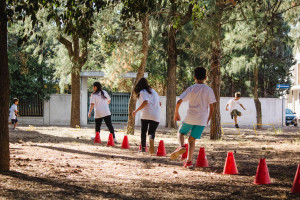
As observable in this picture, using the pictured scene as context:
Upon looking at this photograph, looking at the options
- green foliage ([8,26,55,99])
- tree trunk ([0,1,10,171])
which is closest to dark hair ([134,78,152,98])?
tree trunk ([0,1,10,171])

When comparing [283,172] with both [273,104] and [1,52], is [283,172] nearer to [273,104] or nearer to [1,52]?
[1,52]

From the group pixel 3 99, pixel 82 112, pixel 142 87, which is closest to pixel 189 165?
pixel 142 87

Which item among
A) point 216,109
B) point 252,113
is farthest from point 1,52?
point 252,113

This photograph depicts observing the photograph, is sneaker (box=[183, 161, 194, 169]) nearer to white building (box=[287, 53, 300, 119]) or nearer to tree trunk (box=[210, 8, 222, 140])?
tree trunk (box=[210, 8, 222, 140])

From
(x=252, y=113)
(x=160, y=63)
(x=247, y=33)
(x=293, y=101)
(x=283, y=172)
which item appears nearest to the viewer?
(x=283, y=172)

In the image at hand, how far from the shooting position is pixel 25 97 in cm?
2669

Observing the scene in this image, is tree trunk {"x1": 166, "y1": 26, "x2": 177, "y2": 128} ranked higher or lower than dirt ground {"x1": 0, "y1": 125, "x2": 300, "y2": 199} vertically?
higher

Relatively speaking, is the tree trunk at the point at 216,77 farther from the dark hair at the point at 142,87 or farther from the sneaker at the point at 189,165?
the sneaker at the point at 189,165

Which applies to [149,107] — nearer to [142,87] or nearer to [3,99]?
[142,87]

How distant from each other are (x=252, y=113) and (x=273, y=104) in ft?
5.33

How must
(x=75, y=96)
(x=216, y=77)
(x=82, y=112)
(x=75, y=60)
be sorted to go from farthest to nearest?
(x=82, y=112), (x=75, y=96), (x=75, y=60), (x=216, y=77)

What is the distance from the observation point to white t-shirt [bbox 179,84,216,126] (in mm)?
7598

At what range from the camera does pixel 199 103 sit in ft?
25.0

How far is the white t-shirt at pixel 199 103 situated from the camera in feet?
24.9
